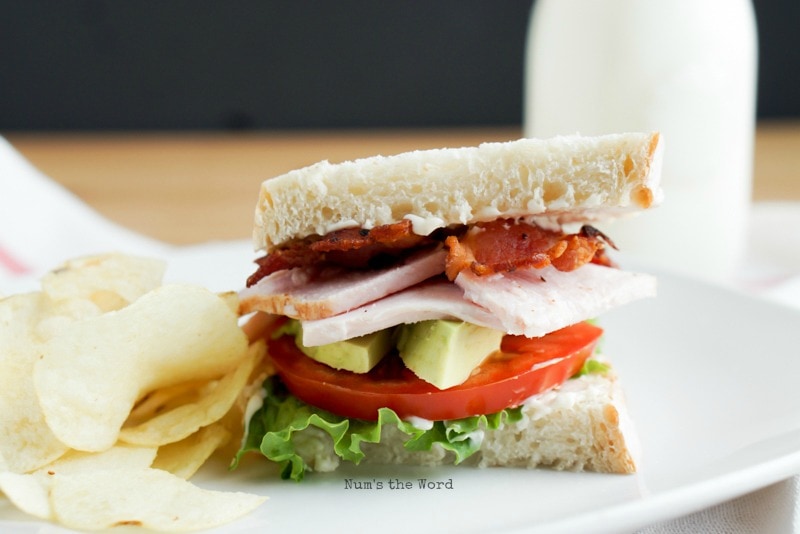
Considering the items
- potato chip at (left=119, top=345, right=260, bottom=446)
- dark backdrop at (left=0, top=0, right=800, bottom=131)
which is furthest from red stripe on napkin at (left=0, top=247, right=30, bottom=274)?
dark backdrop at (left=0, top=0, right=800, bottom=131)

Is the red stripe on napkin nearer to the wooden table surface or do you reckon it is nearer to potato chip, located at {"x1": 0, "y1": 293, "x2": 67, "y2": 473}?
the wooden table surface

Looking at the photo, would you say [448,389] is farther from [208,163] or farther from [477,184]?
[208,163]

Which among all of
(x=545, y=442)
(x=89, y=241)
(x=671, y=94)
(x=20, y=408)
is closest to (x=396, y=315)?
(x=545, y=442)

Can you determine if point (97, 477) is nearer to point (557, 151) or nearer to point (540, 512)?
point (540, 512)

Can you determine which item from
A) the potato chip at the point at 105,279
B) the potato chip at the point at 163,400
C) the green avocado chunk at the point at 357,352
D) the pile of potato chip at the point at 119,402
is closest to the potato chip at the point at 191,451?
the pile of potato chip at the point at 119,402

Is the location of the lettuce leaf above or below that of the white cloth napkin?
above

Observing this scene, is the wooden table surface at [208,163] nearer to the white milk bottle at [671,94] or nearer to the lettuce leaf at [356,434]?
the white milk bottle at [671,94]
